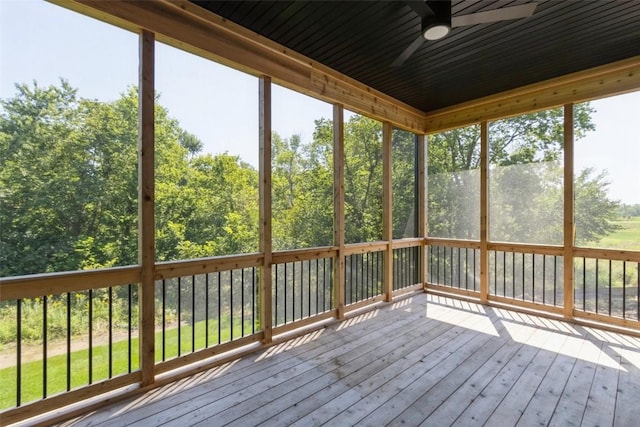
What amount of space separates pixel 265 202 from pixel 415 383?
209cm

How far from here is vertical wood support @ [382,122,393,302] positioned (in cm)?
447

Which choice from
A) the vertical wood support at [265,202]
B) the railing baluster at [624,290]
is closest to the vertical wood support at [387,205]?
the vertical wood support at [265,202]

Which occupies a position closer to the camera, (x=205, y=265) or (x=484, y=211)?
(x=205, y=265)

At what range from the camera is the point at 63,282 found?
6.37 feet

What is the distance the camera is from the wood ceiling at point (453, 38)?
7.89 ft

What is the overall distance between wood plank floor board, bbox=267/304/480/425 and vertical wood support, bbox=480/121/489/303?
1.62m

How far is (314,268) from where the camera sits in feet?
12.3

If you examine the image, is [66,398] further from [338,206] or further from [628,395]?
[628,395]

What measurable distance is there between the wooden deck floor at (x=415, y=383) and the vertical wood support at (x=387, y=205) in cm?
107

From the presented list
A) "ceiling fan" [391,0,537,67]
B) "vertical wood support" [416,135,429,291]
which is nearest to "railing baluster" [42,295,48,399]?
"ceiling fan" [391,0,537,67]

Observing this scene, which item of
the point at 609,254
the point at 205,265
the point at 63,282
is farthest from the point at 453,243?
the point at 63,282

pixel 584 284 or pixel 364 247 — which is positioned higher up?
pixel 364 247

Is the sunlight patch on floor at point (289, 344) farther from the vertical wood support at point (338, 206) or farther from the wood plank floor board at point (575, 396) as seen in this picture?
the wood plank floor board at point (575, 396)

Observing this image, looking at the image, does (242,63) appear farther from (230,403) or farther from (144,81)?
(230,403)
